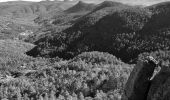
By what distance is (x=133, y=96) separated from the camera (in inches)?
2451

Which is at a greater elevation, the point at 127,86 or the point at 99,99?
the point at 127,86

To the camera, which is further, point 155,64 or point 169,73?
point 155,64

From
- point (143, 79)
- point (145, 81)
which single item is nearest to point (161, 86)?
point (145, 81)

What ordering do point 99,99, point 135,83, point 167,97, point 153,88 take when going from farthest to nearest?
point 99,99 < point 135,83 < point 153,88 < point 167,97

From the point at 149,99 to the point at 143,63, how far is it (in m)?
6.98

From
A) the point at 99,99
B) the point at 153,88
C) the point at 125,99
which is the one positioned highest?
→ the point at 153,88

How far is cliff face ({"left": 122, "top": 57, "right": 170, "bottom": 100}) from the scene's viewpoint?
5819 cm

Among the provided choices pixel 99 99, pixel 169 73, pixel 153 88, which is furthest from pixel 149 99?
pixel 99 99

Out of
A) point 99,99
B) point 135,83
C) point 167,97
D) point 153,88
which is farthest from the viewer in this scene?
point 99,99

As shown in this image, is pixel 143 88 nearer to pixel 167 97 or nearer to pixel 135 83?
pixel 135 83

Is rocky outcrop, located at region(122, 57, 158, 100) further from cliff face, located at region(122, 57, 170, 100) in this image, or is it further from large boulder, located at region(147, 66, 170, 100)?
large boulder, located at region(147, 66, 170, 100)

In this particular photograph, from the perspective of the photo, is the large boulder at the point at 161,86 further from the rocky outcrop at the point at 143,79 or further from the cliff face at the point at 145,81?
the rocky outcrop at the point at 143,79

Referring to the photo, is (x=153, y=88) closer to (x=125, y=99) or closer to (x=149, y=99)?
(x=149, y=99)

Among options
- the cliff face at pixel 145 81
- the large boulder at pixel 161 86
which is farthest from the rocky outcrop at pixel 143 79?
the large boulder at pixel 161 86
